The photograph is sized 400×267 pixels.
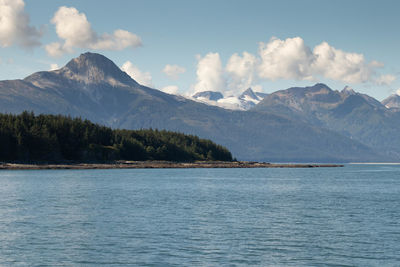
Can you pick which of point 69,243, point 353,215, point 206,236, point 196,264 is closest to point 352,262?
point 196,264

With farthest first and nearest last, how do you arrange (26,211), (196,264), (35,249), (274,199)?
(274,199) < (26,211) < (35,249) < (196,264)

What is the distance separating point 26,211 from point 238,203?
108ft

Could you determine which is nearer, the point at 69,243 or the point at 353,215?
the point at 69,243

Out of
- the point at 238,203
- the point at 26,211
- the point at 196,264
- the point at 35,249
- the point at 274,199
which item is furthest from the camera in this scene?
the point at 274,199

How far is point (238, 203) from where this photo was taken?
8894 centimetres

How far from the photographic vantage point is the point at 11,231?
183 ft

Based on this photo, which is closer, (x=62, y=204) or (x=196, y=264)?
(x=196, y=264)

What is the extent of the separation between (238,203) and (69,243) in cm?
4281

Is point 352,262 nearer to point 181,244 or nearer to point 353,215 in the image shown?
point 181,244

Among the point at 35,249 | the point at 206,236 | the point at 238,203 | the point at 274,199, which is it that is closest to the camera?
the point at 35,249

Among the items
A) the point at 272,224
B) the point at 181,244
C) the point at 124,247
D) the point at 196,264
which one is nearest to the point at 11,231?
the point at 124,247

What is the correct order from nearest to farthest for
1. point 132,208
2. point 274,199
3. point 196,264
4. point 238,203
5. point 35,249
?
point 196,264
point 35,249
point 132,208
point 238,203
point 274,199

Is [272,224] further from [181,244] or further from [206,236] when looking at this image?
[181,244]

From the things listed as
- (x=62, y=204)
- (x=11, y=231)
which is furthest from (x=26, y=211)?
(x=11, y=231)
